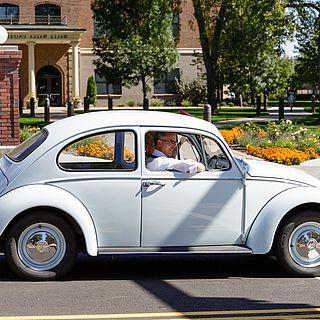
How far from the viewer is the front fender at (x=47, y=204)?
710cm

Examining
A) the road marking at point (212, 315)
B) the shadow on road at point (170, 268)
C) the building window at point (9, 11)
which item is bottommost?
the shadow on road at point (170, 268)

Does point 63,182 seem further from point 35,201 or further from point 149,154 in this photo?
point 149,154

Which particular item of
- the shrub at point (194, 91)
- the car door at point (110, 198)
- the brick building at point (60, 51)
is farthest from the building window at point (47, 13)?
the car door at point (110, 198)

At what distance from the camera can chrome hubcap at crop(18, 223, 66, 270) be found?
7.17 metres

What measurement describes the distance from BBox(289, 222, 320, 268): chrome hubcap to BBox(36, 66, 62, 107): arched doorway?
4631 cm

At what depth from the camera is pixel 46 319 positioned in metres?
6.06

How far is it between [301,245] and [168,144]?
1.66 m

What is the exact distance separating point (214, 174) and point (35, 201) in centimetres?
174

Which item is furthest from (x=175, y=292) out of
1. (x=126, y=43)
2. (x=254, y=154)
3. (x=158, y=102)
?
(x=158, y=102)

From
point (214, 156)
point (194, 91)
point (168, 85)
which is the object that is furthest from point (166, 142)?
point (168, 85)

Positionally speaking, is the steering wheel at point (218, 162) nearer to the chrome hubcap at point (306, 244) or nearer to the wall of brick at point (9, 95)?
the chrome hubcap at point (306, 244)

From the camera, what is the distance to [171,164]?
7.57 metres

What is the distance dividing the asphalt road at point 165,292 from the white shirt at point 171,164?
1.08 meters

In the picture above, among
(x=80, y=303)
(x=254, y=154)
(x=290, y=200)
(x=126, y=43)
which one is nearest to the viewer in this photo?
(x=80, y=303)
